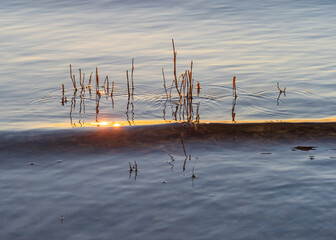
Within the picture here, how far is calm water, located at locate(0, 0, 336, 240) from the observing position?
5.00 m

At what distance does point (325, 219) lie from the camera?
16.0 feet

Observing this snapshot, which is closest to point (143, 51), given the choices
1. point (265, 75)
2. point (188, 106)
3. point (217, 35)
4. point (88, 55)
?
point (88, 55)

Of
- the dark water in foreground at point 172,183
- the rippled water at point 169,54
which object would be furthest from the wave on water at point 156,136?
the rippled water at point 169,54

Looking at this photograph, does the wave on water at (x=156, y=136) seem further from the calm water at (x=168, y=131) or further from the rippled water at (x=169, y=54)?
the rippled water at (x=169, y=54)

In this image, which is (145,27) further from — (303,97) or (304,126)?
(304,126)

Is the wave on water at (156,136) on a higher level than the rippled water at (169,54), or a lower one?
lower

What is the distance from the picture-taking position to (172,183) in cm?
579

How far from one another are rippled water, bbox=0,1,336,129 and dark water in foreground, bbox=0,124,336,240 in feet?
4.82

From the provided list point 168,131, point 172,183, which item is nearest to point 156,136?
point 168,131

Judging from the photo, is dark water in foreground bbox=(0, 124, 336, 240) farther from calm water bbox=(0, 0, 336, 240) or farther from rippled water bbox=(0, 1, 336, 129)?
rippled water bbox=(0, 1, 336, 129)

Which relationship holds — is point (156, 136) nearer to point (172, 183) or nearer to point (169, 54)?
point (172, 183)

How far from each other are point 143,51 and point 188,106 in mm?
4565

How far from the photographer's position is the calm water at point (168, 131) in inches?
197

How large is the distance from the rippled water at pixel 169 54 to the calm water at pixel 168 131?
5 centimetres
